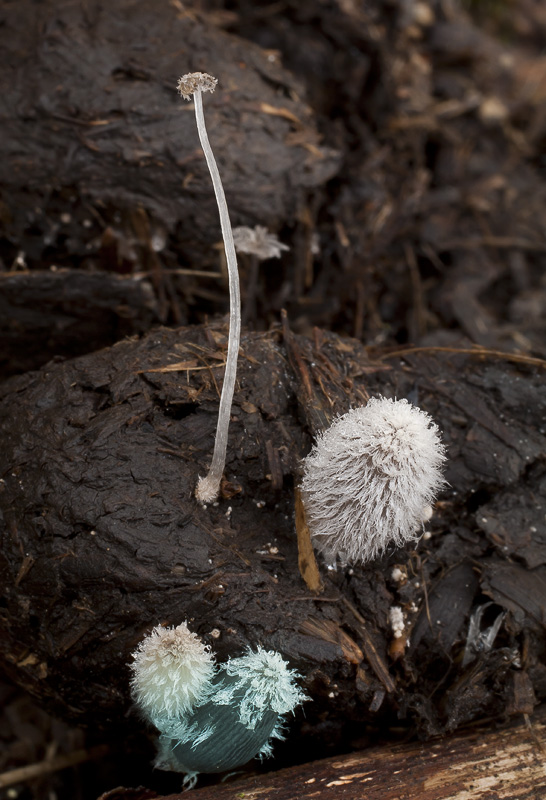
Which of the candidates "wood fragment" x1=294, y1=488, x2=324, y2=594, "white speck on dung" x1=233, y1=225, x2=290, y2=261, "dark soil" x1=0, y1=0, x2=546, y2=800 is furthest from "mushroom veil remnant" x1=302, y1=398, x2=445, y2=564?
"white speck on dung" x1=233, y1=225, x2=290, y2=261

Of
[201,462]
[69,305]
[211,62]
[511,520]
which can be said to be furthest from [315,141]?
[511,520]

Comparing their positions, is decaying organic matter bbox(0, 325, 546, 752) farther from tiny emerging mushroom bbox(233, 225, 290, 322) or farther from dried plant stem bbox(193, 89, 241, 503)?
tiny emerging mushroom bbox(233, 225, 290, 322)

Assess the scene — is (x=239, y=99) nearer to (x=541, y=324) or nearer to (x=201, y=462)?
(x=201, y=462)

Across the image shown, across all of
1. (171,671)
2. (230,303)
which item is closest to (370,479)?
(230,303)

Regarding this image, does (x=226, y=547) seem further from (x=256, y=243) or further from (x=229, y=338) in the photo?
(x=256, y=243)

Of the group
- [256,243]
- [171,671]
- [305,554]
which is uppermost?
[256,243]

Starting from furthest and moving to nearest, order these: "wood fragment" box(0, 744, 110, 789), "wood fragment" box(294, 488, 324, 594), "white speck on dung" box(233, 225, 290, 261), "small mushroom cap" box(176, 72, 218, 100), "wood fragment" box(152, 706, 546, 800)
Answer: "white speck on dung" box(233, 225, 290, 261) < "wood fragment" box(0, 744, 110, 789) < "wood fragment" box(294, 488, 324, 594) < "wood fragment" box(152, 706, 546, 800) < "small mushroom cap" box(176, 72, 218, 100)

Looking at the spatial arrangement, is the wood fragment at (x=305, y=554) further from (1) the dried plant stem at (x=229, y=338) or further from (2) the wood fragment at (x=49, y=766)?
(2) the wood fragment at (x=49, y=766)

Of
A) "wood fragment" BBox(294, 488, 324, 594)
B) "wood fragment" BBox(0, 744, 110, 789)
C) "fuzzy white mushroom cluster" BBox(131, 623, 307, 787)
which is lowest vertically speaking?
"wood fragment" BBox(0, 744, 110, 789)
